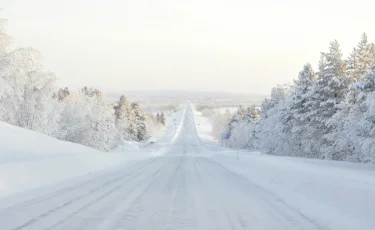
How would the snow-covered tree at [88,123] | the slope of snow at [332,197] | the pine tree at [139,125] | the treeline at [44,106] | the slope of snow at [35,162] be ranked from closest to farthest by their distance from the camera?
the slope of snow at [332,197], the slope of snow at [35,162], the treeline at [44,106], the snow-covered tree at [88,123], the pine tree at [139,125]

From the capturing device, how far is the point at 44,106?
48.0 m

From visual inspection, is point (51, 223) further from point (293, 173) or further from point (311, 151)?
point (311, 151)

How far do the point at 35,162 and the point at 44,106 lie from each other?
34.3 metres

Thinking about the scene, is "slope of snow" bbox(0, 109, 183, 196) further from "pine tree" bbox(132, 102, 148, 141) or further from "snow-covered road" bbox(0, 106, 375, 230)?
"pine tree" bbox(132, 102, 148, 141)

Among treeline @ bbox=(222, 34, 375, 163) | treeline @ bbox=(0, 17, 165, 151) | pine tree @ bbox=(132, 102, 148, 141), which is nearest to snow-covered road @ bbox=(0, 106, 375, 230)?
treeline @ bbox=(222, 34, 375, 163)

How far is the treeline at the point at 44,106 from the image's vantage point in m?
39.6

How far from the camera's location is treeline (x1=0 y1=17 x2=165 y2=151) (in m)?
39.6

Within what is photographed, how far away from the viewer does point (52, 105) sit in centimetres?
5053

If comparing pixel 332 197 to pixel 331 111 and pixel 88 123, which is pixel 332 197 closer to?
pixel 331 111

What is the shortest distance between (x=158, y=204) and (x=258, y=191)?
463 centimetres

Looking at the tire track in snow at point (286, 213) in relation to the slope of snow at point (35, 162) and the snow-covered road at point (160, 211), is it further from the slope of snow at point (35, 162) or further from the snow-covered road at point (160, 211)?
the slope of snow at point (35, 162)

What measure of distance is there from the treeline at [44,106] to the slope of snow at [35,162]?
8.48 metres

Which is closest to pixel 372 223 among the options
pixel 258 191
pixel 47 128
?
pixel 258 191

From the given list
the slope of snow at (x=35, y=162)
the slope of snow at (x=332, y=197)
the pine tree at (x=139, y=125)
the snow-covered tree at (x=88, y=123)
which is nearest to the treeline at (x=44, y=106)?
the snow-covered tree at (x=88, y=123)
